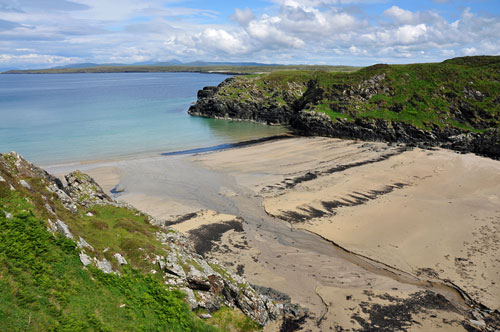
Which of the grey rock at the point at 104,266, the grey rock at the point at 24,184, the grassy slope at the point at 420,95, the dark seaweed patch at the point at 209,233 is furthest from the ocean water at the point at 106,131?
the grey rock at the point at 104,266

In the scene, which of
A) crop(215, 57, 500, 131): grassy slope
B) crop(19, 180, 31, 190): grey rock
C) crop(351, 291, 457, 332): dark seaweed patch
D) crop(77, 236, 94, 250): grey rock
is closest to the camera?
crop(77, 236, 94, 250): grey rock

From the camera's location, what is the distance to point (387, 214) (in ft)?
106

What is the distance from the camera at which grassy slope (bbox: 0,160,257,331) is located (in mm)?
10898

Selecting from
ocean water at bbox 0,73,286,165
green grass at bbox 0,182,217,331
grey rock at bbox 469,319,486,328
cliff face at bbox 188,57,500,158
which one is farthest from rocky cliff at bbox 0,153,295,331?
cliff face at bbox 188,57,500,158

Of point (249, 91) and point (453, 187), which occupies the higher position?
point (249, 91)

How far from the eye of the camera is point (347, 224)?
99.3 feet

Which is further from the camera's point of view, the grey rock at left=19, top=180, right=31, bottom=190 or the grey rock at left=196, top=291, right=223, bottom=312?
the grey rock at left=19, top=180, right=31, bottom=190

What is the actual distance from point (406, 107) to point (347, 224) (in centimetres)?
4934

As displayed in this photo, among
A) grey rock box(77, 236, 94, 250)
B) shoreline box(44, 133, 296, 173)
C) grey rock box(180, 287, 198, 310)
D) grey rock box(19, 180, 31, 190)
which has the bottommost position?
grey rock box(180, 287, 198, 310)

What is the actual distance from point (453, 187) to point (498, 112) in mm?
33351

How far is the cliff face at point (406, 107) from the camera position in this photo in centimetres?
6091

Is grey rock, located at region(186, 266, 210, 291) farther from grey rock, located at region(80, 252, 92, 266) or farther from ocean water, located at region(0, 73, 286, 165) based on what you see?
ocean water, located at region(0, 73, 286, 165)

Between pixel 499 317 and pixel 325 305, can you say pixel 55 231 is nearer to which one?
pixel 325 305

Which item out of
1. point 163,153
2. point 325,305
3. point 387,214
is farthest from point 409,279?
point 163,153
